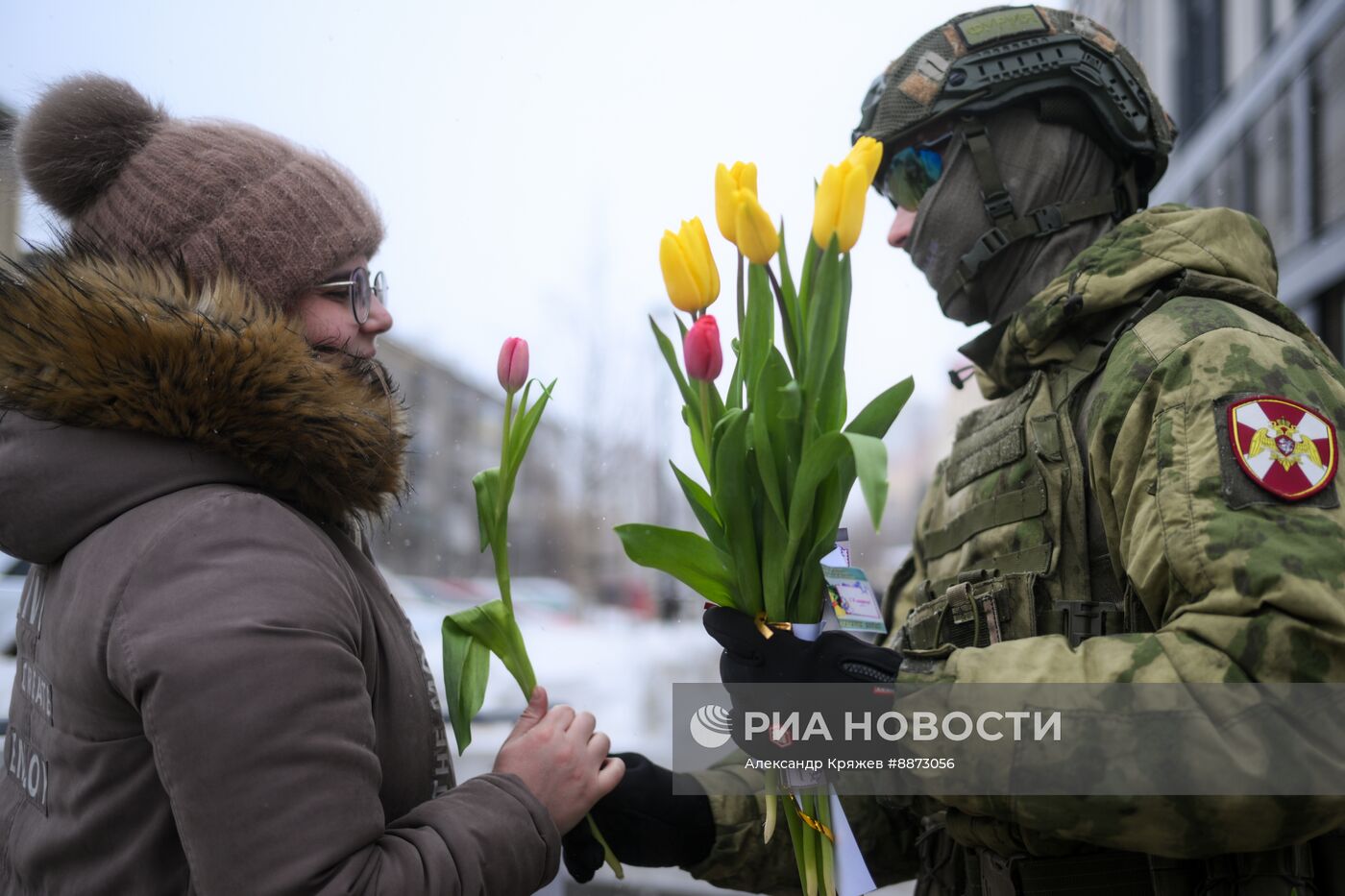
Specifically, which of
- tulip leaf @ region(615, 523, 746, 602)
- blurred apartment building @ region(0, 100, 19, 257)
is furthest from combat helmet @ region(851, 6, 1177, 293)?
blurred apartment building @ region(0, 100, 19, 257)

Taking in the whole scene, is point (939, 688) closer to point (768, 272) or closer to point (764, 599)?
point (764, 599)

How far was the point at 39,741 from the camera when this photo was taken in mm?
1373

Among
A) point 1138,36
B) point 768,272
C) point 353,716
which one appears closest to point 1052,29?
point 768,272

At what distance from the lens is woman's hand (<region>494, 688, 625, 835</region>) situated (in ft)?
4.84

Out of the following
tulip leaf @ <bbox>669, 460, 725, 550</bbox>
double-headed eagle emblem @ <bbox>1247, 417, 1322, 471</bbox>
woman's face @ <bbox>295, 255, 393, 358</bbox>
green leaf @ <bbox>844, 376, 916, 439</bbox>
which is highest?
woman's face @ <bbox>295, 255, 393, 358</bbox>

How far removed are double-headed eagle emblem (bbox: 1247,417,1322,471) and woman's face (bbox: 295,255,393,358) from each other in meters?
1.32

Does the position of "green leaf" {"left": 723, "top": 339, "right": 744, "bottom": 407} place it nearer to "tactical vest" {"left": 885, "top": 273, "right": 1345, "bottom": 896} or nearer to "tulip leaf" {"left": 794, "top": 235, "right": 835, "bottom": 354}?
"tulip leaf" {"left": 794, "top": 235, "right": 835, "bottom": 354}

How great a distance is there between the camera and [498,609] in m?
1.67

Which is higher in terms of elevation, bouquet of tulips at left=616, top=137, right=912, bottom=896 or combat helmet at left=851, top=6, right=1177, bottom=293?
combat helmet at left=851, top=6, right=1177, bottom=293

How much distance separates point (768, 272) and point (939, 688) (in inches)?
26.2

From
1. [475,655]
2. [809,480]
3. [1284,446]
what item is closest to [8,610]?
[475,655]

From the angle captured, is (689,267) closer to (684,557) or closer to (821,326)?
(821,326)

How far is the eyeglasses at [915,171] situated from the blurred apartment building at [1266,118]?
1.60 meters

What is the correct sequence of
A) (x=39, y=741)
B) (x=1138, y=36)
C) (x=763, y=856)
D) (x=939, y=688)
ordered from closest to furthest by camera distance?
(x=39, y=741) < (x=939, y=688) < (x=763, y=856) < (x=1138, y=36)
